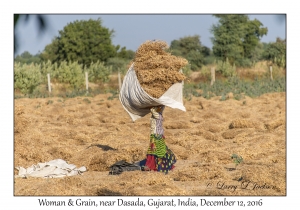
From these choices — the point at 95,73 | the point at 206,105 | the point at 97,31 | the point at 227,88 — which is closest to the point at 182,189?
the point at 206,105

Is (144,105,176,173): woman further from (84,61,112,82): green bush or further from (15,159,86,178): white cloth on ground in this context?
(84,61,112,82): green bush

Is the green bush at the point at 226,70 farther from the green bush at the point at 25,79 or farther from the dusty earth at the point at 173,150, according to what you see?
the dusty earth at the point at 173,150

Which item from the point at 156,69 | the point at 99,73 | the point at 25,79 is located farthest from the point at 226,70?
the point at 156,69

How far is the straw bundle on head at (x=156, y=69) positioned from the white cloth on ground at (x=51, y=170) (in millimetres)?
1795

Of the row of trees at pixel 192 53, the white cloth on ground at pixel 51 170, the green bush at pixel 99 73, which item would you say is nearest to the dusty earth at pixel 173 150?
the white cloth on ground at pixel 51 170

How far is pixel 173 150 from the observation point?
1102 centimetres

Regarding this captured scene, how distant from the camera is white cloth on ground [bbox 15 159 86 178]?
9094 mm

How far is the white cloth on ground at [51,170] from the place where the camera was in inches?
358

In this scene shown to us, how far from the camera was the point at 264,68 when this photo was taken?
35531 millimetres

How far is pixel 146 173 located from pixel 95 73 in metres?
27.5

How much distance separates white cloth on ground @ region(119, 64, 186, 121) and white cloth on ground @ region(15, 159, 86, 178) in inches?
52.1

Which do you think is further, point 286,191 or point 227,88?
point 227,88

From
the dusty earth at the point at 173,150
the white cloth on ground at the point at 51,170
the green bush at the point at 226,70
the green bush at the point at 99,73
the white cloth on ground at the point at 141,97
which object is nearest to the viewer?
the dusty earth at the point at 173,150
